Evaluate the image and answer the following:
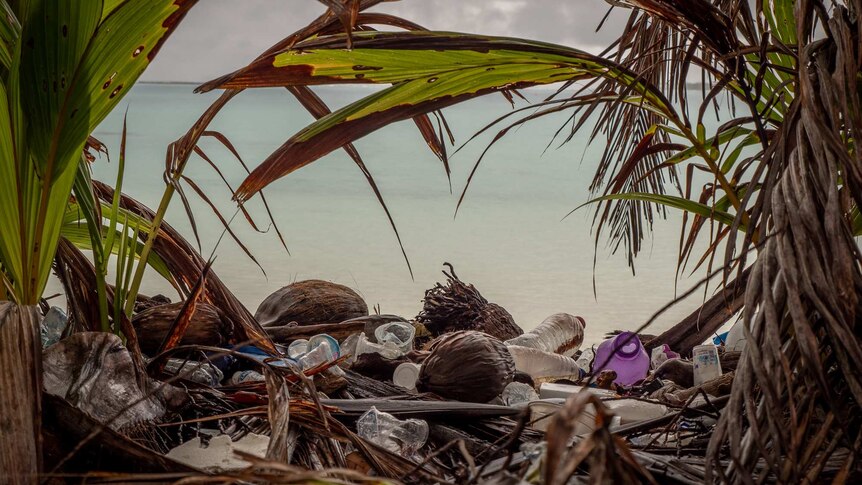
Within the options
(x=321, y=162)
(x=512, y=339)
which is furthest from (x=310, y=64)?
(x=321, y=162)

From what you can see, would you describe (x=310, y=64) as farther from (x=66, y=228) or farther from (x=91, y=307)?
(x=66, y=228)

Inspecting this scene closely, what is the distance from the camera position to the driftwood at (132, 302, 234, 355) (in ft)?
3.59

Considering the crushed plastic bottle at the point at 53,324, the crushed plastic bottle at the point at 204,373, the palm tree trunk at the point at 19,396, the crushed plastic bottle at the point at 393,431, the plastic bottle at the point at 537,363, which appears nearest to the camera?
the palm tree trunk at the point at 19,396

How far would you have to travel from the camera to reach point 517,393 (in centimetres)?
121

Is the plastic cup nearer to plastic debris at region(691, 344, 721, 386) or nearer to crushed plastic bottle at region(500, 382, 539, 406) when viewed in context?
crushed plastic bottle at region(500, 382, 539, 406)

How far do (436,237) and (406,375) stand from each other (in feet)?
9.58

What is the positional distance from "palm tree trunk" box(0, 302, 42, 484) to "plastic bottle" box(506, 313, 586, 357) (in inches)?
43.3

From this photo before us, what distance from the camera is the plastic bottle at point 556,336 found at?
1.62 meters

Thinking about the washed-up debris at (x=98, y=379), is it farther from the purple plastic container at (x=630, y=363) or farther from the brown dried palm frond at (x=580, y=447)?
the purple plastic container at (x=630, y=363)

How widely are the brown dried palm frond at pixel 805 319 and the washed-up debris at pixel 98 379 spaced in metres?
0.47

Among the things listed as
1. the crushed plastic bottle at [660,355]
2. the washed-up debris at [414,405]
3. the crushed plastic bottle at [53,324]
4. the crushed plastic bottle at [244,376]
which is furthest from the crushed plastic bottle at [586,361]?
the crushed plastic bottle at [53,324]

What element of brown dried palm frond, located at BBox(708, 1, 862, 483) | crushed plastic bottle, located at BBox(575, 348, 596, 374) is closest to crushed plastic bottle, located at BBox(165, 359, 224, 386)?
brown dried palm frond, located at BBox(708, 1, 862, 483)

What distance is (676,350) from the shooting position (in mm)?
1586

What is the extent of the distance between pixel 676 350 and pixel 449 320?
0.46 m
